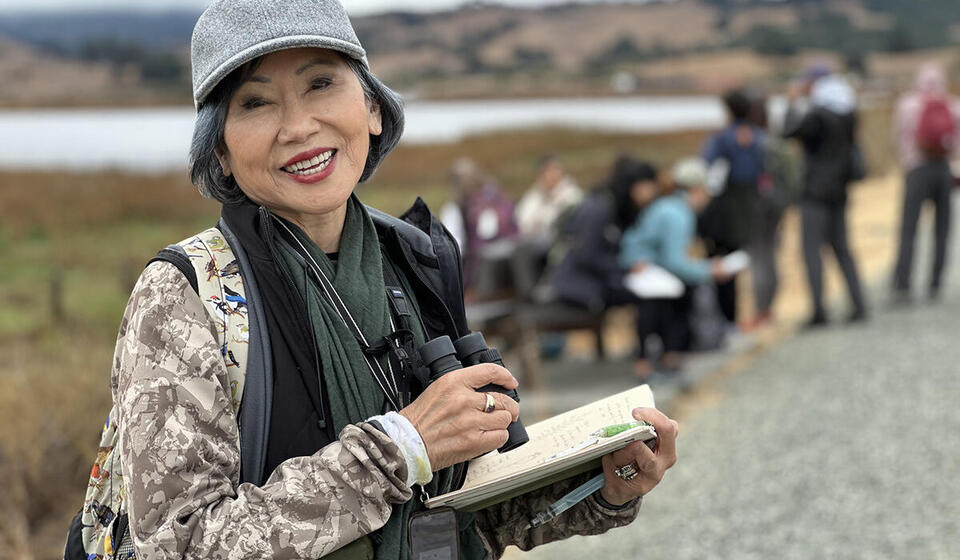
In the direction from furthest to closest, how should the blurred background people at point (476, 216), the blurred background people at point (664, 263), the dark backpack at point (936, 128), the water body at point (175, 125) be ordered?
the water body at point (175, 125) < the dark backpack at point (936, 128) < the blurred background people at point (476, 216) < the blurred background people at point (664, 263)

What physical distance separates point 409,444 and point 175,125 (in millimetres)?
104927

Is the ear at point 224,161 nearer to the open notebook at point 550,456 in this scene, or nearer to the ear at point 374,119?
the ear at point 374,119

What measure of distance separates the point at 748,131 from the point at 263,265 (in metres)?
8.16

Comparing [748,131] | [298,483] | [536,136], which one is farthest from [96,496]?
[536,136]

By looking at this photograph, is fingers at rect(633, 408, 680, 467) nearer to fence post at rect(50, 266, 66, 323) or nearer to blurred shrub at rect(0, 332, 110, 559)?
blurred shrub at rect(0, 332, 110, 559)

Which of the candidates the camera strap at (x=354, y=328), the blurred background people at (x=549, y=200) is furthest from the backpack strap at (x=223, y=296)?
the blurred background people at (x=549, y=200)

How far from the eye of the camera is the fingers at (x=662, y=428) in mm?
1808

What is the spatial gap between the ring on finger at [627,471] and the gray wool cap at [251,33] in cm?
85

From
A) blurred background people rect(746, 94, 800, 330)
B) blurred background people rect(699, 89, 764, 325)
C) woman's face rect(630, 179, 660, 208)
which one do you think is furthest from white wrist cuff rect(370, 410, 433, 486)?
blurred background people rect(746, 94, 800, 330)

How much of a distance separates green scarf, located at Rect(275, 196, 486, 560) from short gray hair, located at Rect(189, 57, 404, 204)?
6.5 inches

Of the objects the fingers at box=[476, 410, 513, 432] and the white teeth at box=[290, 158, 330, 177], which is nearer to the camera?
the fingers at box=[476, 410, 513, 432]

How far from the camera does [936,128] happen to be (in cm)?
968

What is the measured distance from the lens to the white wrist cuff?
60.9 inches

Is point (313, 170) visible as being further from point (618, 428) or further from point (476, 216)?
point (476, 216)
